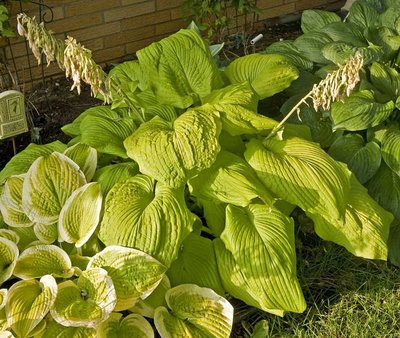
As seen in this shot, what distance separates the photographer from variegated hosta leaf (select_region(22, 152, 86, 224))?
85.4 inches

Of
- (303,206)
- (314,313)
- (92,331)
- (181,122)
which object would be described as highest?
(181,122)

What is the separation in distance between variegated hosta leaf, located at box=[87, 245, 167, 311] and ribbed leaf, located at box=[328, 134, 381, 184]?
921 millimetres

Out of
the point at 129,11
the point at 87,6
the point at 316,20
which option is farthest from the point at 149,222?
the point at 129,11

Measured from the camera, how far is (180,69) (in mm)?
2523

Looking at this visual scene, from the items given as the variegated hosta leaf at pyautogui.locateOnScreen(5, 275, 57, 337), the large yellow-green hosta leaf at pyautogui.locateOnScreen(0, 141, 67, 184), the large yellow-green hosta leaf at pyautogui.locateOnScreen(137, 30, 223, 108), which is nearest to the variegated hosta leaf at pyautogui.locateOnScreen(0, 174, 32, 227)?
the large yellow-green hosta leaf at pyautogui.locateOnScreen(0, 141, 67, 184)

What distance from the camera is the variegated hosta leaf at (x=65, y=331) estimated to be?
1.97 metres

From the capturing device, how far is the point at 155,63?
8.33 feet

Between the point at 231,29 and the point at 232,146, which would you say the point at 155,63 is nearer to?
the point at 232,146

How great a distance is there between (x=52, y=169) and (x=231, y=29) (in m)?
2.54

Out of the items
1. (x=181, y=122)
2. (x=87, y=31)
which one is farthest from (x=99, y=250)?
(x=87, y=31)

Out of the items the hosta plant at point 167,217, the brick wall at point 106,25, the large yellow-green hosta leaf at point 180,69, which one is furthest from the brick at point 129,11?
the hosta plant at point 167,217

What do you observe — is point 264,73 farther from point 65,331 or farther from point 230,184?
point 65,331

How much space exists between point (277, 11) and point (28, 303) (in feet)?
11.0

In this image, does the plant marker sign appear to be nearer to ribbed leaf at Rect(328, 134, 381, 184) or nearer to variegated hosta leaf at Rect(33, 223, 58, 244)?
variegated hosta leaf at Rect(33, 223, 58, 244)
